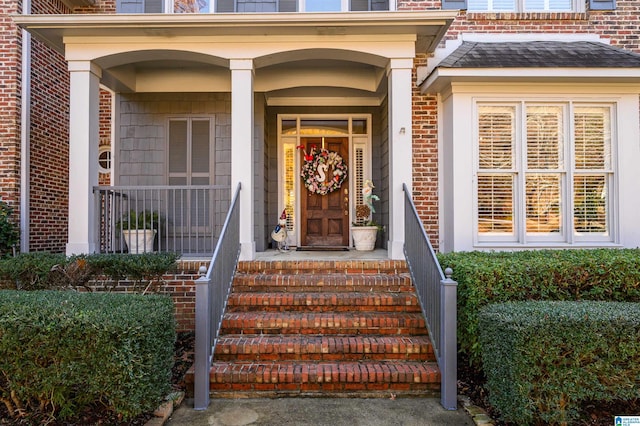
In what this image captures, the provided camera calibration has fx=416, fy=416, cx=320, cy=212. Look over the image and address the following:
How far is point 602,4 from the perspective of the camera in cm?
633

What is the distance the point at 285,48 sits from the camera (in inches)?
213

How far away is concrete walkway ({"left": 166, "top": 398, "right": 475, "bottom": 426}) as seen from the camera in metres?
3.18

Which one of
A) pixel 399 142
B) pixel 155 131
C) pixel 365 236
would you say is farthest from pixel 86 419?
pixel 155 131

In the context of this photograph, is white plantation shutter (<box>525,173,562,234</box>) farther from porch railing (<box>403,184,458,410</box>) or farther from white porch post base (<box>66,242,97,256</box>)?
white porch post base (<box>66,242,97,256</box>)

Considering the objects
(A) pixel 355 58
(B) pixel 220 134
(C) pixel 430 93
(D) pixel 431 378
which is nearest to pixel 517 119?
(C) pixel 430 93

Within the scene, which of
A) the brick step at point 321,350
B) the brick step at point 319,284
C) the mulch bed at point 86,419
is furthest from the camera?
the brick step at point 319,284

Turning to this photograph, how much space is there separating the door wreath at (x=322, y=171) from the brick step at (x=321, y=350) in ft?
13.3

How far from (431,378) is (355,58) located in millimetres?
4093

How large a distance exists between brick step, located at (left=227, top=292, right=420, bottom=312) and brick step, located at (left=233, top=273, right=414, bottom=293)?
202 mm

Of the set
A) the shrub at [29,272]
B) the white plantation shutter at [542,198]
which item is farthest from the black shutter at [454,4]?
the shrub at [29,272]

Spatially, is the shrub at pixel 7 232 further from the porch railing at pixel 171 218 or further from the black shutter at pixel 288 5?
the black shutter at pixel 288 5

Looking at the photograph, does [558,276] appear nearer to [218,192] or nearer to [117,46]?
[218,192]

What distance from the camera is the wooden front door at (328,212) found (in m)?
7.67

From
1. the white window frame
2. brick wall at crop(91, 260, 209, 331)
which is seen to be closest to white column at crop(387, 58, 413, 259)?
the white window frame
